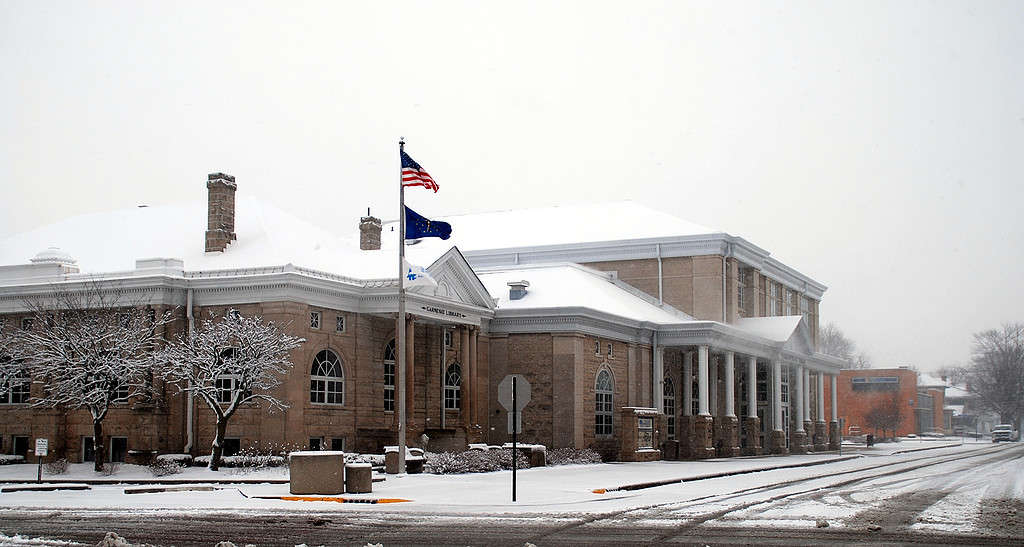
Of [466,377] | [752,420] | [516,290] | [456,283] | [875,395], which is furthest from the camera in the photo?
[875,395]

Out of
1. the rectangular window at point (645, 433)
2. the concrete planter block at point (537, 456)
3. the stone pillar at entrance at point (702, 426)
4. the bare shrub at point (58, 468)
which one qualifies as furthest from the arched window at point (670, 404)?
the bare shrub at point (58, 468)

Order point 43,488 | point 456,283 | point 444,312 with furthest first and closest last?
point 456,283
point 444,312
point 43,488

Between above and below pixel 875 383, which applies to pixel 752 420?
below

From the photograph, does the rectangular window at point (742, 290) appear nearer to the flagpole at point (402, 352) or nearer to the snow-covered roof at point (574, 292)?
the snow-covered roof at point (574, 292)

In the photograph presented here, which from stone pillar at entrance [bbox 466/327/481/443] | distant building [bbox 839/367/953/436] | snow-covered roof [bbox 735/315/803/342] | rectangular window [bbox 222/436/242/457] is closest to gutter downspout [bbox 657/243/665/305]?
snow-covered roof [bbox 735/315/803/342]

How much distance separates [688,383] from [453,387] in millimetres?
14654

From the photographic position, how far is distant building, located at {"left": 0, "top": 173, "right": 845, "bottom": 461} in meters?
39.7

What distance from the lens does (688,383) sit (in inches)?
2261

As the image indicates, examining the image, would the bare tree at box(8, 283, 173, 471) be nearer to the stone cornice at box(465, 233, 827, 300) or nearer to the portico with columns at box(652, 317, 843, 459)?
the portico with columns at box(652, 317, 843, 459)

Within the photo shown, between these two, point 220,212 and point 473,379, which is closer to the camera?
point 220,212

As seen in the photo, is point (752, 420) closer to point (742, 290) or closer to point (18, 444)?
point (742, 290)

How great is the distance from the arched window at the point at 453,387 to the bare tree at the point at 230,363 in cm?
1000

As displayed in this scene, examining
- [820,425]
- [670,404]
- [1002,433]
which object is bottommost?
[1002,433]

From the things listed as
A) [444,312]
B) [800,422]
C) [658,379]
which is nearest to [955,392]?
[800,422]
